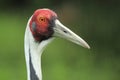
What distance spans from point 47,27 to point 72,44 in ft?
22.4

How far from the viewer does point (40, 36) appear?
243 inches

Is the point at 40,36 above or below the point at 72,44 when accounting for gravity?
above

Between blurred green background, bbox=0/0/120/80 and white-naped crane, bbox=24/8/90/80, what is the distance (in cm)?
520

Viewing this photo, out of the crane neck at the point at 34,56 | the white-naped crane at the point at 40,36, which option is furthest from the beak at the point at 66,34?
the crane neck at the point at 34,56

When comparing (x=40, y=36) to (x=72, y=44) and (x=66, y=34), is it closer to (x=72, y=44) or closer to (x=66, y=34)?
(x=66, y=34)

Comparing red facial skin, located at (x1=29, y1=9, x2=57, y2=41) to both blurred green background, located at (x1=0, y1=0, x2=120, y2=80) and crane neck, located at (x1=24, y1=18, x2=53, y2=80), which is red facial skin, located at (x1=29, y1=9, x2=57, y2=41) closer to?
crane neck, located at (x1=24, y1=18, x2=53, y2=80)

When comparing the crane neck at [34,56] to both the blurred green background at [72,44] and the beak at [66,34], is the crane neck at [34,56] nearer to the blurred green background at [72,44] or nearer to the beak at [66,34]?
the beak at [66,34]

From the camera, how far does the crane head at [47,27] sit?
612 cm

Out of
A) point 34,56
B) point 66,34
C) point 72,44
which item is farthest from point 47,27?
point 72,44

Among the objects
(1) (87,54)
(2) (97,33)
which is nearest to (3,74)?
(1) (87,54)

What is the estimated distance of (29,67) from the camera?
614 cm

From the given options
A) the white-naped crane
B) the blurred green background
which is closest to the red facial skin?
the white-naped crane

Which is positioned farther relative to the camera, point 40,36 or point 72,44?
point 72,44

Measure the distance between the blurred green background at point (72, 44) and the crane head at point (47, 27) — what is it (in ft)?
17.1
